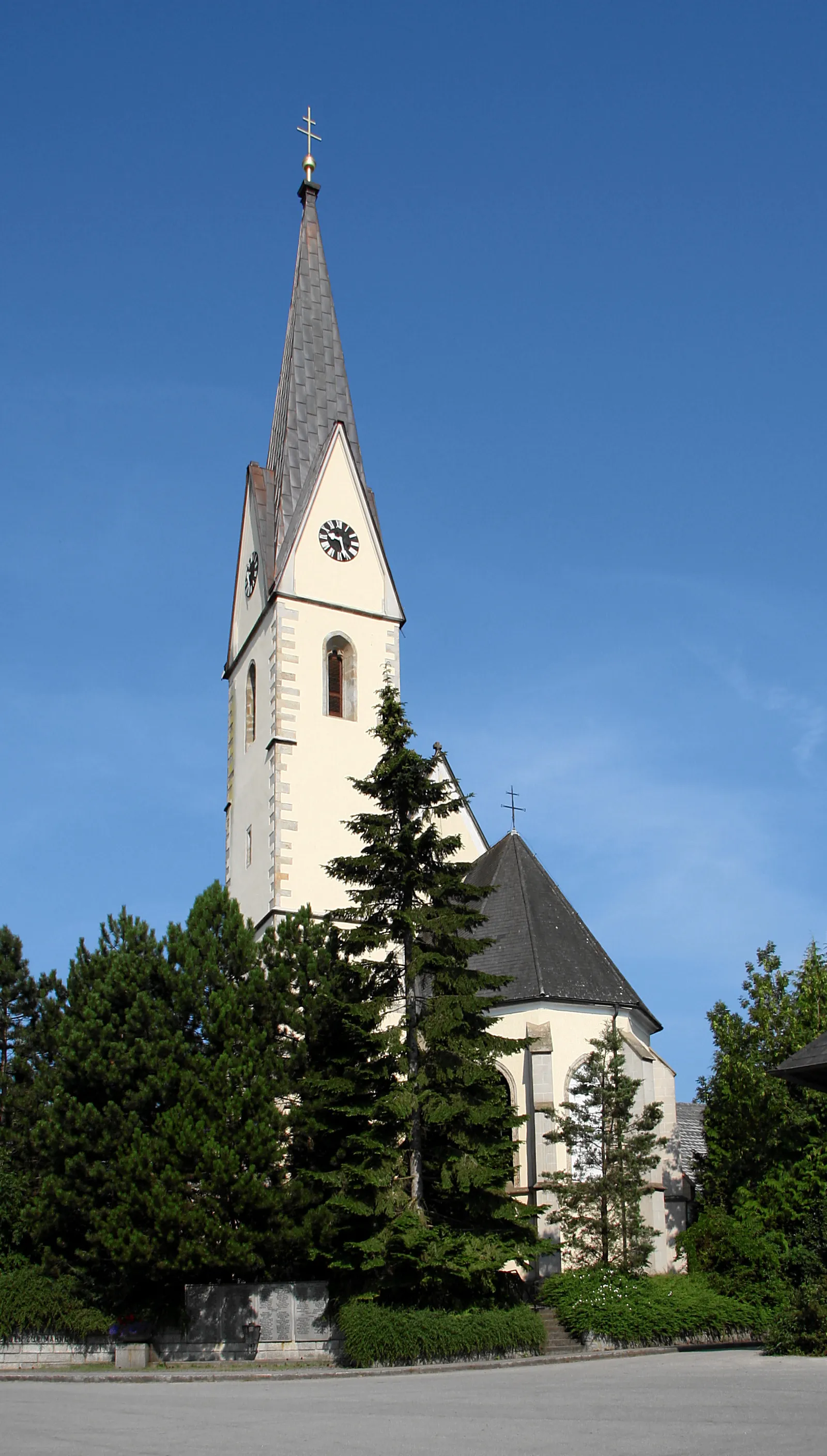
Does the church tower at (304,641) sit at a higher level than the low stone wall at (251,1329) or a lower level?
higher

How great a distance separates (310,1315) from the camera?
74.4 ft

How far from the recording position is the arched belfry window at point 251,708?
1401 inches

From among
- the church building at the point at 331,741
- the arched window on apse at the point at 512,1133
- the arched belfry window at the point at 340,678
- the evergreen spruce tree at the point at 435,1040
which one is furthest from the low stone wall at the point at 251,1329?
the arched belfry window at the point at 340,678

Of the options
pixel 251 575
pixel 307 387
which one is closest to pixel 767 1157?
pixel 251 575

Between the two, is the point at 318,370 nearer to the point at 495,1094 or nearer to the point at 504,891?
the point at 504,891

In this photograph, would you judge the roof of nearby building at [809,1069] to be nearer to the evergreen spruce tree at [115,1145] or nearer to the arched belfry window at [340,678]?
the evergreen spruce tree at [115,1145]

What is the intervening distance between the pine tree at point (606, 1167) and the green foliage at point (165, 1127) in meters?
5.23

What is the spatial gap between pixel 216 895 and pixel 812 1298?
510 inches

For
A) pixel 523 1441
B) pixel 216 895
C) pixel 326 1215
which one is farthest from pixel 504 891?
pixel 523 1441

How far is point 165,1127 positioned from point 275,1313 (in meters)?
3.66

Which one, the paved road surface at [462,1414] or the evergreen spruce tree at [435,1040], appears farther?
the evergreen spruce tree at [435,1040]

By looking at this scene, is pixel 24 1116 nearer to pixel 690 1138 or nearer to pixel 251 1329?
pixel 251 1329

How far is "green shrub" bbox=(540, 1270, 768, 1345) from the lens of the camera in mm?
22172

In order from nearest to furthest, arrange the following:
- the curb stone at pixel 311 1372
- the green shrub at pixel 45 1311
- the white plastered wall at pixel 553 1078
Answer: the curb stone at pixel 311 1372 → the green shrub at pixel 45 1311 → the white plastered wall at pixel 553 1078
